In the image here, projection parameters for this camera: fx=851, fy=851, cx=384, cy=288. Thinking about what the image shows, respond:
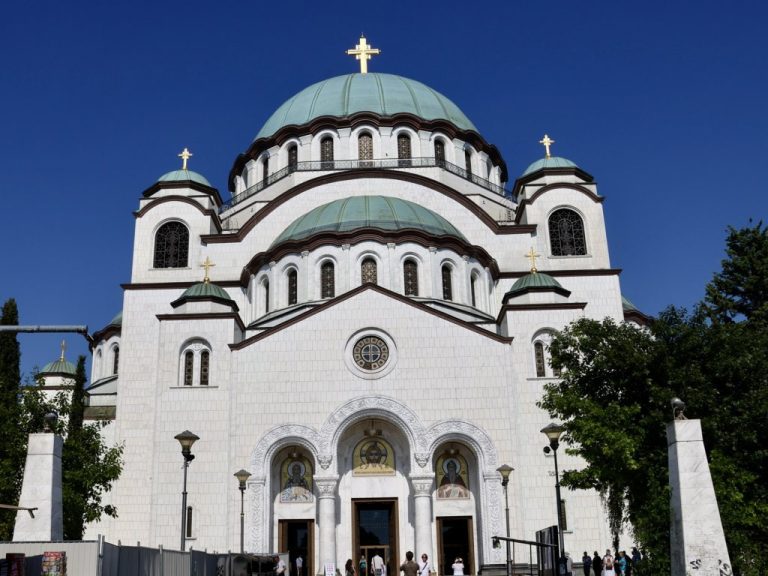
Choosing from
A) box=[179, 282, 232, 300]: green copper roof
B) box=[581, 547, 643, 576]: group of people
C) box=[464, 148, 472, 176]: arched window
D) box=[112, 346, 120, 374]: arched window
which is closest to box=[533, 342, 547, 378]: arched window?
box=[581, 547, 643, 576]: group of people

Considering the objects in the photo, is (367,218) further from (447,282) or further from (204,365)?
(204,365)

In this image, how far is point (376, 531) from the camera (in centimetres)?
2833

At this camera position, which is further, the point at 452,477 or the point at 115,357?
the point at 115,357

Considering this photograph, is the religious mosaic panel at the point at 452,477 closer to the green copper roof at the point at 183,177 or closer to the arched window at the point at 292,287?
the arched window at the point at 292,287

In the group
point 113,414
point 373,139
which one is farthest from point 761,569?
point 373,139

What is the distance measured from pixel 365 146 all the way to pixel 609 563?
959 inches

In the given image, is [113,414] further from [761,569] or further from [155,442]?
[761,569]

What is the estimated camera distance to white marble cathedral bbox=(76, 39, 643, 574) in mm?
27703

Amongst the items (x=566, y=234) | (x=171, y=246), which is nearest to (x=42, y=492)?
(x=171, y=246)

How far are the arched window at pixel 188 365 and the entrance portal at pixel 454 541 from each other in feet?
32.4

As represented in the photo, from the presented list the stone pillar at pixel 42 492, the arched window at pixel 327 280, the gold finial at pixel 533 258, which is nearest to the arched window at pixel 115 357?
the arched window at pixel 327 280

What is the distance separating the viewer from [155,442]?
28.6 m

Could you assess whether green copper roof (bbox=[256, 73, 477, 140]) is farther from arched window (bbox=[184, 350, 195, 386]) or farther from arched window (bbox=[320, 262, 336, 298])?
arched window (bbox=[184, 350, 195, 386])

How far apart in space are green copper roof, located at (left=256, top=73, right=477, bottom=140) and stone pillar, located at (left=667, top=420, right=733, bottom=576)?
3069 centimetres
